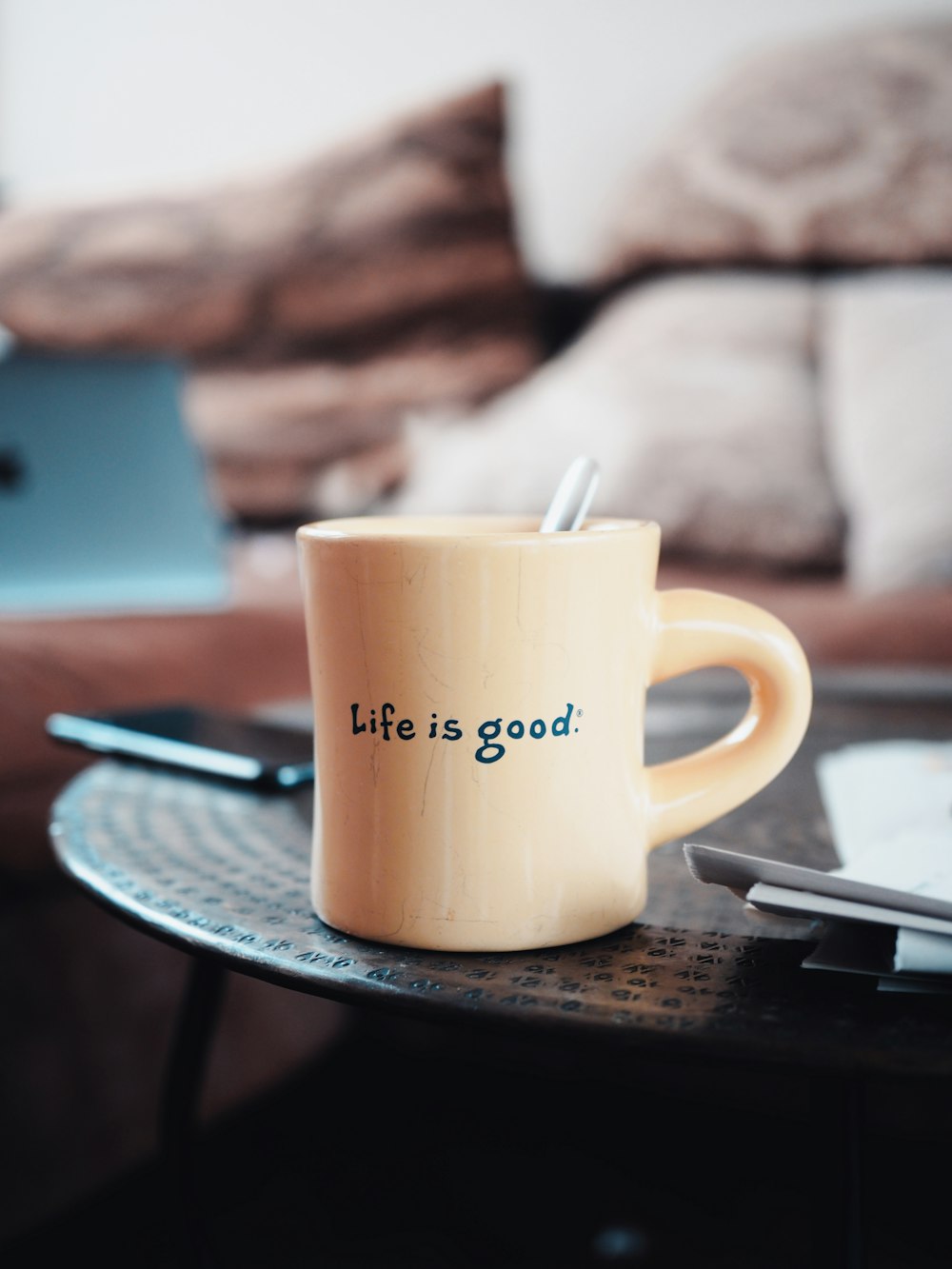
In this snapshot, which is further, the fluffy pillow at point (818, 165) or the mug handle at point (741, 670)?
the fluffy pillow at point (818, 165)

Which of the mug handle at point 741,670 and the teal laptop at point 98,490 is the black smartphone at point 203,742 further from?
the teal laptop at point 98,490

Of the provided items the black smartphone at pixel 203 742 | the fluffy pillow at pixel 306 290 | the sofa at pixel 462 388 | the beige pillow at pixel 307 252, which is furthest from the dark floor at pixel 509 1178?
the beige pillow at pixel 307 252

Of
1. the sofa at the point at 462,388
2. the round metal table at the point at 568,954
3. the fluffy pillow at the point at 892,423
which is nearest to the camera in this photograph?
the round metal table at the point at 568,954

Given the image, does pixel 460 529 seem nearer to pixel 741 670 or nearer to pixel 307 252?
pixel 741 670

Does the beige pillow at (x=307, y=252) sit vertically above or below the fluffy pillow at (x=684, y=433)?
above

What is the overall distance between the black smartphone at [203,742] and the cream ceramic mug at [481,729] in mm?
155

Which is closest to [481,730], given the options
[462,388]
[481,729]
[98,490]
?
[481,729]

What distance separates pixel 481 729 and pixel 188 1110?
318 millimetres

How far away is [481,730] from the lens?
302mm

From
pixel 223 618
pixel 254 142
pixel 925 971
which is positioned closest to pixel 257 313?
pixel 254 142

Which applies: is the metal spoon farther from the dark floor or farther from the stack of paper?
the dark floor

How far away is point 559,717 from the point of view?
0.31 m

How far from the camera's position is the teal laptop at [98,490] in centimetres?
84

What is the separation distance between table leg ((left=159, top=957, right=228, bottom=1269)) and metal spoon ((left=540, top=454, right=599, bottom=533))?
0.28 m
